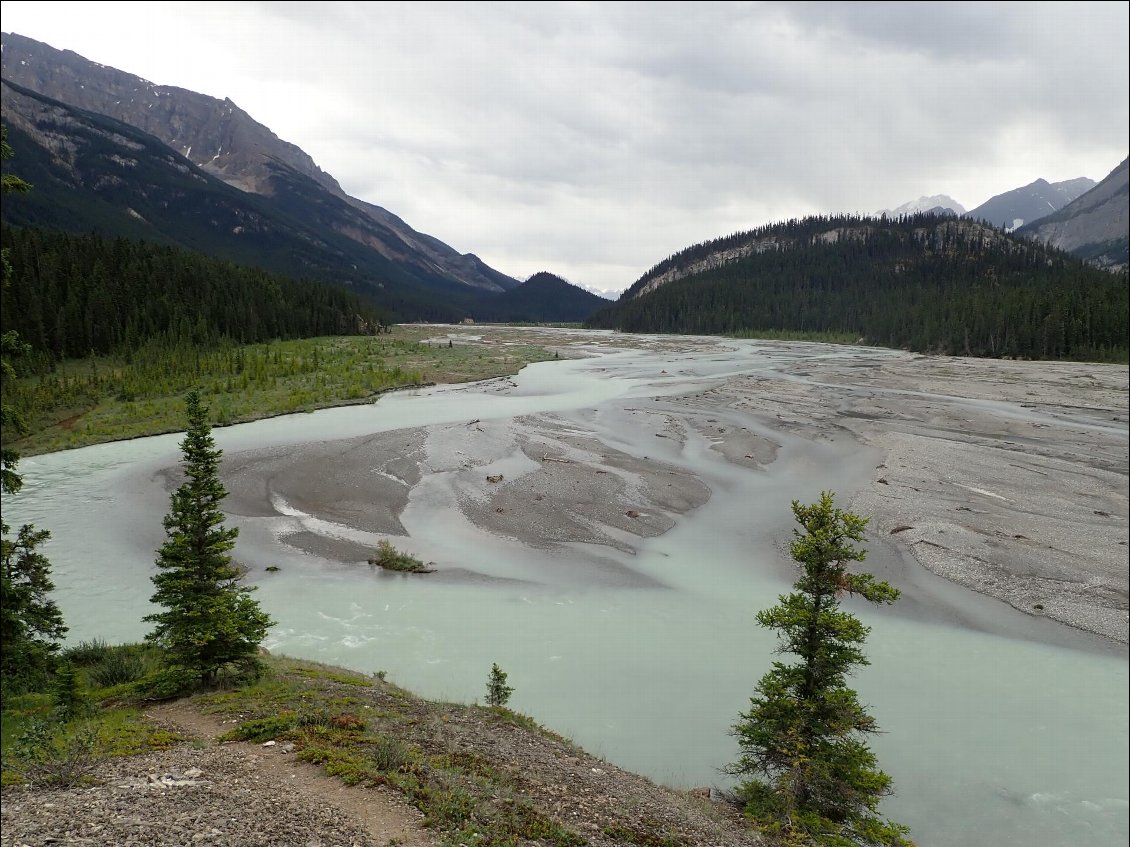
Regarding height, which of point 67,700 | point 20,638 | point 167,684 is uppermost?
point 20,638

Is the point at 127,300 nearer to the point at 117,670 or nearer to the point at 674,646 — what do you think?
the point at 117,670

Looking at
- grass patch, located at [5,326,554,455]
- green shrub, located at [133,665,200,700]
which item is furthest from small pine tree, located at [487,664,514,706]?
grass patch, located at [5,326,554,455]

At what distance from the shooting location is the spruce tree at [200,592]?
1041 cm

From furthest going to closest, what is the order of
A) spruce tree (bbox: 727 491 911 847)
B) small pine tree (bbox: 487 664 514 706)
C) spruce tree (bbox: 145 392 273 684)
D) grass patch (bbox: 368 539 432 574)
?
1. grass patch (bbox: 368 539 432 574)
2. small pine tree (bbox: 487 664 514 706)
3. spruce tree (bbox: 145 392 273 684)
4. spruce tree (bbox: 727 491 911 847)

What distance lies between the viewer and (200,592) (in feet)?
35.1

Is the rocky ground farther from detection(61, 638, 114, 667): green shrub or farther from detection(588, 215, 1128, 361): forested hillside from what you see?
detection(588, 215, 1128, 361): forested hillside

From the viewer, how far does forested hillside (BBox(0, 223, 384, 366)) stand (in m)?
60.4

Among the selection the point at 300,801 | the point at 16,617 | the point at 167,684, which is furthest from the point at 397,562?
the point at 300,801

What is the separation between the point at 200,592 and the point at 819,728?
11268 millimetres

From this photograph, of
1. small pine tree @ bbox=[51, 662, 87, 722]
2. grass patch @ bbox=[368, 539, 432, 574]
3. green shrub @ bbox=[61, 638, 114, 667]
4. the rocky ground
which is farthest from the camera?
grass patch @ bbox=[368, 539, 432, 574]

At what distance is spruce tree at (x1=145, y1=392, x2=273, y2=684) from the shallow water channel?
11.5 feet

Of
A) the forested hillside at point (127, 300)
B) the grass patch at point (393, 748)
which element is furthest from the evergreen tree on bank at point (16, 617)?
the forested hillside at point (127, 300)

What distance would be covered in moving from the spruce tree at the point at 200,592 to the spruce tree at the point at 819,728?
9.44 meters

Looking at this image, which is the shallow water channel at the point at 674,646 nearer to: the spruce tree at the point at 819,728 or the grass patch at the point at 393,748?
the spruce tree at the point at 819,728
